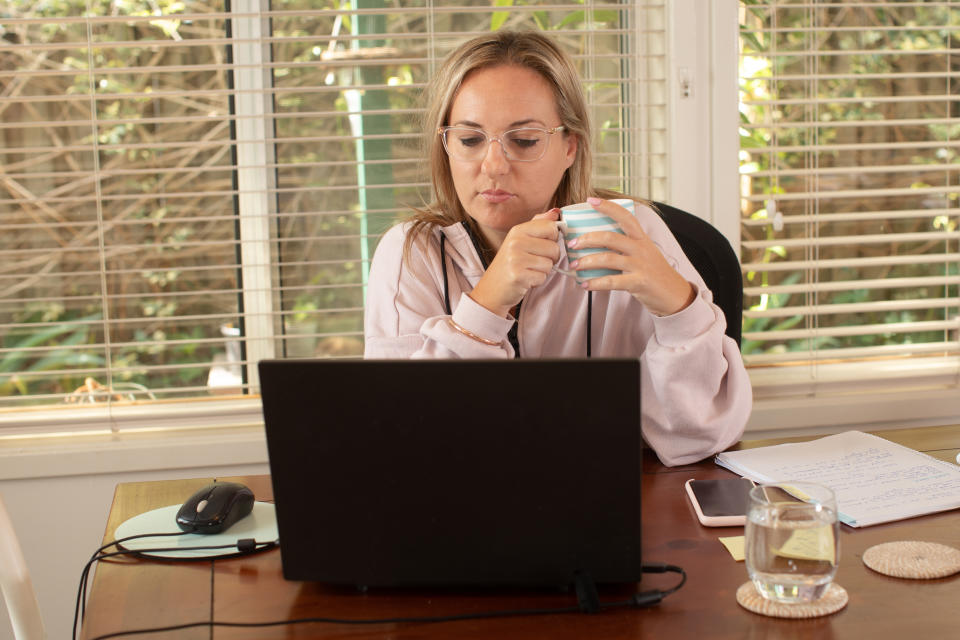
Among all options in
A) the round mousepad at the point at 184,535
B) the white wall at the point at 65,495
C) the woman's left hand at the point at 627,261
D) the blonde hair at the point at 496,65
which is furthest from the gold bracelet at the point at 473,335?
the white wall at the point at 65,495

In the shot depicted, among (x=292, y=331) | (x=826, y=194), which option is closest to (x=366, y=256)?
(x=292, y=331)

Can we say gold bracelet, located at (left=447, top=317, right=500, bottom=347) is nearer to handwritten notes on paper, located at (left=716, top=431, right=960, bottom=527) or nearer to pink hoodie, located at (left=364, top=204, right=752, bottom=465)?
pink hoodie, located at (left=364, top=204, right=752, bottom=465)

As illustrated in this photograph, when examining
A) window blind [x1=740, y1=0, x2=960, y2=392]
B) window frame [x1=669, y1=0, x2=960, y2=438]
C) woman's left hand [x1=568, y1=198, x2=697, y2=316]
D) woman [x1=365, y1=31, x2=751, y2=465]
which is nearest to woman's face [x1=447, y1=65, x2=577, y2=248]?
woman [x1=365, y1=31, x2=751, y2=465]

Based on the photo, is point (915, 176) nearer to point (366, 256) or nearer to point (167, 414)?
point (366, 256)

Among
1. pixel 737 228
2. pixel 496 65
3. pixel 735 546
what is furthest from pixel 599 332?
pixel 737 228

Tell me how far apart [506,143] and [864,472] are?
737 mm

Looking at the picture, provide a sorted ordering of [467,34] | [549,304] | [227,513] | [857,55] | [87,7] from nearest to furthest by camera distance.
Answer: [227,513], [549,304], [87,7], [467,34], [857,55]

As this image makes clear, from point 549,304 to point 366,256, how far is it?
0.84 m

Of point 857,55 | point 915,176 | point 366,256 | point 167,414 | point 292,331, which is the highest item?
point 857,55

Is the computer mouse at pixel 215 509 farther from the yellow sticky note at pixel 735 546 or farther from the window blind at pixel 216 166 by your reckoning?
the window blind at pixel 216 166

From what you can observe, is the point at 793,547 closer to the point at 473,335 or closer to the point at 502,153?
the point at 473,335

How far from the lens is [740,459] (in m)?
1.32

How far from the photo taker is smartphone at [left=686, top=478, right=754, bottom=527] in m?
1.07

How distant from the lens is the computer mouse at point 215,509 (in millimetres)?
1087
